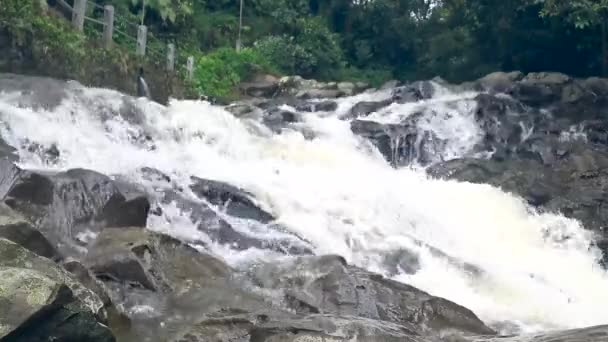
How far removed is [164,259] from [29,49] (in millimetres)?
7856

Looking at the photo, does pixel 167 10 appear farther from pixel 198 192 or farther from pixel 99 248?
pixel 99 248

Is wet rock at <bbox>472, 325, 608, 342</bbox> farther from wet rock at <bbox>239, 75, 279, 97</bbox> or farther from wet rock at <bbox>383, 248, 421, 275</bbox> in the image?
wet rock at <bbox>239, 75, 279, 97</bbox>

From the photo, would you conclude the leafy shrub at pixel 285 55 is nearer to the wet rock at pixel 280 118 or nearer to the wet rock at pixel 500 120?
the wet rock at pixel 280 118

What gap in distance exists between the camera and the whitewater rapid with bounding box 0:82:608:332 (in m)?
9.60

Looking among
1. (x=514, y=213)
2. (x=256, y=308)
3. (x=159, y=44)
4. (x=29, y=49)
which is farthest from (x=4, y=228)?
(x=159, y=44)

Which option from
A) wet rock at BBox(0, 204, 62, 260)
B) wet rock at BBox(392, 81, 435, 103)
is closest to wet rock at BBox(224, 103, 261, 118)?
wet rock at BBox(392, 81, 435, 103)

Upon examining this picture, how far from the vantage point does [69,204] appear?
26.8 ft

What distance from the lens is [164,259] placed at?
23.7ft

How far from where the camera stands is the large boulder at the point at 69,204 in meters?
7.86

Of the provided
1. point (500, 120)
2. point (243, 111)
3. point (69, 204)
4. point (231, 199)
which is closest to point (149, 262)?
point (69, 204)

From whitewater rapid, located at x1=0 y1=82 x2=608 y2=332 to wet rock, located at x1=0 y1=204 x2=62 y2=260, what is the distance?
254cm

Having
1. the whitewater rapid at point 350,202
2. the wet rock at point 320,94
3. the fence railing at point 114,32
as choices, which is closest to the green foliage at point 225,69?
the fence railing at point 114,32

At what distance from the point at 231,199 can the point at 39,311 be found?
603 centimetres

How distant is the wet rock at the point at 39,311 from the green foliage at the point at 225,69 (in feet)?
56.0
